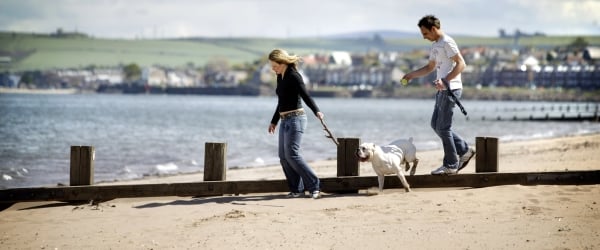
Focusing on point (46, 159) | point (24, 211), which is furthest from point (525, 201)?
point (46, 159)

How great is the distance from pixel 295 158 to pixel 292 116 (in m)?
0.55

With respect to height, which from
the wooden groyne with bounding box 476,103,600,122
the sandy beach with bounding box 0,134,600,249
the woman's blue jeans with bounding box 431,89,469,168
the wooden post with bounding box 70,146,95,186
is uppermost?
the woman's blue jeans with bounding box 431,89,469,168

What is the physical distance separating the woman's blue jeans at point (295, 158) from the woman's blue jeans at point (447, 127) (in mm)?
1636

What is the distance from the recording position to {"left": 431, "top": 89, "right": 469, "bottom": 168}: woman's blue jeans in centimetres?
1127

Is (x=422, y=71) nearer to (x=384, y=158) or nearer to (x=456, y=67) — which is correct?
(x=456, y=67)

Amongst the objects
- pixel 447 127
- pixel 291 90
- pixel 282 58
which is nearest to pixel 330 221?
pixel 291 90

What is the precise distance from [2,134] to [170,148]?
51.5ft

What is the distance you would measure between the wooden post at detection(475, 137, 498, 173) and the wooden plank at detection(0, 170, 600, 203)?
0.68 feet

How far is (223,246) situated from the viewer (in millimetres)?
8742

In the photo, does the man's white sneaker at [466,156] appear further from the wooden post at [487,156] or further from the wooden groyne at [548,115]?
the wooden groyne at [548,115]

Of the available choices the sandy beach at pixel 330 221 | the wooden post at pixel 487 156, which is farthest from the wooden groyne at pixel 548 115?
the sandy beach at pixel 330 221

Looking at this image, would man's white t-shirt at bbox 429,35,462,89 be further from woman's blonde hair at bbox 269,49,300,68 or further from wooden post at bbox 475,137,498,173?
woman's blonde hair at bbox 269,49,300,68

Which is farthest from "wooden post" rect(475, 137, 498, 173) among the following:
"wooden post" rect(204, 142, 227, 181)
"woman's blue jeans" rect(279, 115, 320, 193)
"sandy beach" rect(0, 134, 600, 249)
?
"wooden post" rect(204, 142, 227, 181)

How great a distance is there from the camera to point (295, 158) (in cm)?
1152
